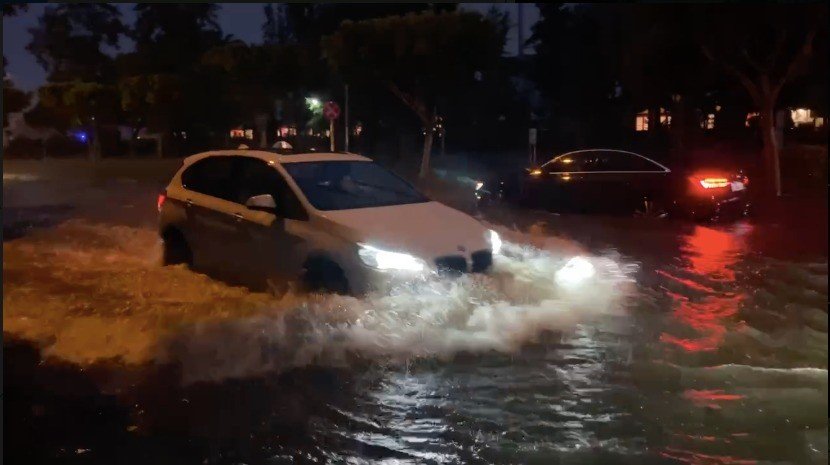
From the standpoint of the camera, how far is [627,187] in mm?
16250

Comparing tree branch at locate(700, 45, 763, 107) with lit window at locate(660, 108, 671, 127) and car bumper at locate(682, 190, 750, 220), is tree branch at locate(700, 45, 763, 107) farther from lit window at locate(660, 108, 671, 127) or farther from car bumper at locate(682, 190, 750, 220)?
lit window at locate(660, 108, 671, 127)

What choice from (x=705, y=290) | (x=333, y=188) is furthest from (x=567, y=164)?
(x=333, y=188)

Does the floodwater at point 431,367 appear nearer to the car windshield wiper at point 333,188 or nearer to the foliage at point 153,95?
the car windshield wiper at point 333,188

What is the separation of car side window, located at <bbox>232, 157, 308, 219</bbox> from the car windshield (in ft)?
0.43

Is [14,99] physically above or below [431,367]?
above

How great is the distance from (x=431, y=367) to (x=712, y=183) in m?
10.0

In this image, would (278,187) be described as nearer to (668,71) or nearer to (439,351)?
(439,351)

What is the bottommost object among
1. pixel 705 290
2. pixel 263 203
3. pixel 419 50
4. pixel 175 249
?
pixel 705 290

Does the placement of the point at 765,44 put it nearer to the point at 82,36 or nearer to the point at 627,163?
the point at 627,163

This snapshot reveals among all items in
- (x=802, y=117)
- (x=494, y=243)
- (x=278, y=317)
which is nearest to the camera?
(x=278, y=317)

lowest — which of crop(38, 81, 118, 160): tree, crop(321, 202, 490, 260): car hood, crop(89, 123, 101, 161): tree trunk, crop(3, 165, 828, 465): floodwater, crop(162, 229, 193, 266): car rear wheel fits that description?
crop(3, 165, 828, 465): floodwater

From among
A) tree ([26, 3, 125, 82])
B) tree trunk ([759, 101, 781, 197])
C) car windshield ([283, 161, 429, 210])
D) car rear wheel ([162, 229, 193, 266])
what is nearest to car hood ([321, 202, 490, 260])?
car windshield ([283, 161, 429, 210])

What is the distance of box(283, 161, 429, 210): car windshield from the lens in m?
8.55

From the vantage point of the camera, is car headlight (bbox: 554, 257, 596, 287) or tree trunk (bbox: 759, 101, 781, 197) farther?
→ tree trunk (bbox: 759, 101, 781, 197)
